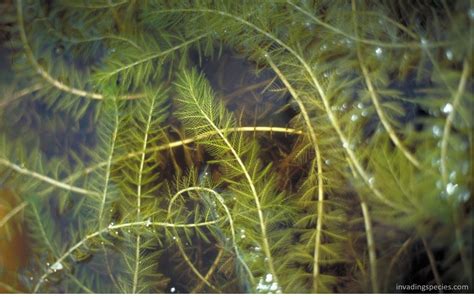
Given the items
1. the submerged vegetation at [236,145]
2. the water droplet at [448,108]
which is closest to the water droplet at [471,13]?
the submerged vegetation at [236,145]

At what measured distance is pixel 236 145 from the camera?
904 mm

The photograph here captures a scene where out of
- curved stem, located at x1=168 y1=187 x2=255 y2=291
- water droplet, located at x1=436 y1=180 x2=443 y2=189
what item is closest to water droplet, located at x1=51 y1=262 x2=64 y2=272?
curved stem, located at x1=168 y1=187 x2=255 y2=291

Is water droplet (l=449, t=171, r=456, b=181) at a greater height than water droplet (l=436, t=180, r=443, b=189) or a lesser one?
greater

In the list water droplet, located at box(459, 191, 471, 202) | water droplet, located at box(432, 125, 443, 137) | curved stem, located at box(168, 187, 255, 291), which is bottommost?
curved stem, located at box(168, 187, 255, 291)

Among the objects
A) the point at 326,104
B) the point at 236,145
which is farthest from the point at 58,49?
the point at 326,104

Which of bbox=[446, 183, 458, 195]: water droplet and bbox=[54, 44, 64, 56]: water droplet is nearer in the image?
bbox=[446, 183, 458, 195]: water droplet

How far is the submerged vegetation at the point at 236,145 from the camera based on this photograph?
2.67ft

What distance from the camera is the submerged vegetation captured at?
0.81 metres

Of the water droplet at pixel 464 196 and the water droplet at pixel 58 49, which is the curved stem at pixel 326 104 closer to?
the water droplet at pixel 464 196

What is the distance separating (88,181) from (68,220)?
9 cm

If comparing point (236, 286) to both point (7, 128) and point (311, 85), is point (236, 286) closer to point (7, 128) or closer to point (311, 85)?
point (311, 85)

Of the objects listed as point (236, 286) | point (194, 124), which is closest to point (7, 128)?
point (194, 124)

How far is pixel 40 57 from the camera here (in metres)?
0.97

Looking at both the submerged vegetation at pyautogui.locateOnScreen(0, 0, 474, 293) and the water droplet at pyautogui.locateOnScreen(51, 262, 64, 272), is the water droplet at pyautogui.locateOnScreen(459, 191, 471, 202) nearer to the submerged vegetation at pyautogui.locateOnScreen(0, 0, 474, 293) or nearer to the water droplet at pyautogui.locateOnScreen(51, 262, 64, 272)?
the submerged vegetation at pyautogui.locateOnScreen(0, 0, 474, 293)
